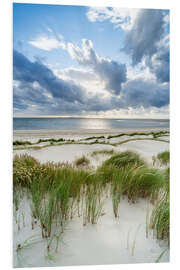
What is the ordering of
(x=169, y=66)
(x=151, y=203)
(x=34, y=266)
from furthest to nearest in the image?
(x=169, y=66) < (x=151, y=203) < (x=34, y=266)

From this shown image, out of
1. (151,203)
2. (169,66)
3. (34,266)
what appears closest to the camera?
(34,266)

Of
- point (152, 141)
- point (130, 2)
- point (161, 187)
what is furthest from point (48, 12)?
point (161, 187)

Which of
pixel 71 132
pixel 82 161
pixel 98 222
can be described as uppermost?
pixel 71 132

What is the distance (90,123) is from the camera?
161 centimetres

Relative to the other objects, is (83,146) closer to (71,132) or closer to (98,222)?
(71,132)

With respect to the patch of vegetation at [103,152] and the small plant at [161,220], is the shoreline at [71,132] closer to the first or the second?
the patch of vegetation at [103,152]

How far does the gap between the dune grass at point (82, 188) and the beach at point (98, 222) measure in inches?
1.6

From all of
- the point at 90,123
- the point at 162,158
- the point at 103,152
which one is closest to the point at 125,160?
the point at 103,152

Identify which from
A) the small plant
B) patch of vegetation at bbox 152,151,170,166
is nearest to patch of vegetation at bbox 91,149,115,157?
patch of vegetation at bbox 152,151,170,166

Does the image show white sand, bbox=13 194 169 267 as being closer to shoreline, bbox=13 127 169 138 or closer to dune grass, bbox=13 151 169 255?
dune grass, bbox=13 151 169 255

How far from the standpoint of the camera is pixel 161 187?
151cm

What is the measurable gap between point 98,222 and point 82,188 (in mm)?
259

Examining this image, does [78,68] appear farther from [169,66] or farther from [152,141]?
[152,141]

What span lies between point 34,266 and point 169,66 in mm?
1764
